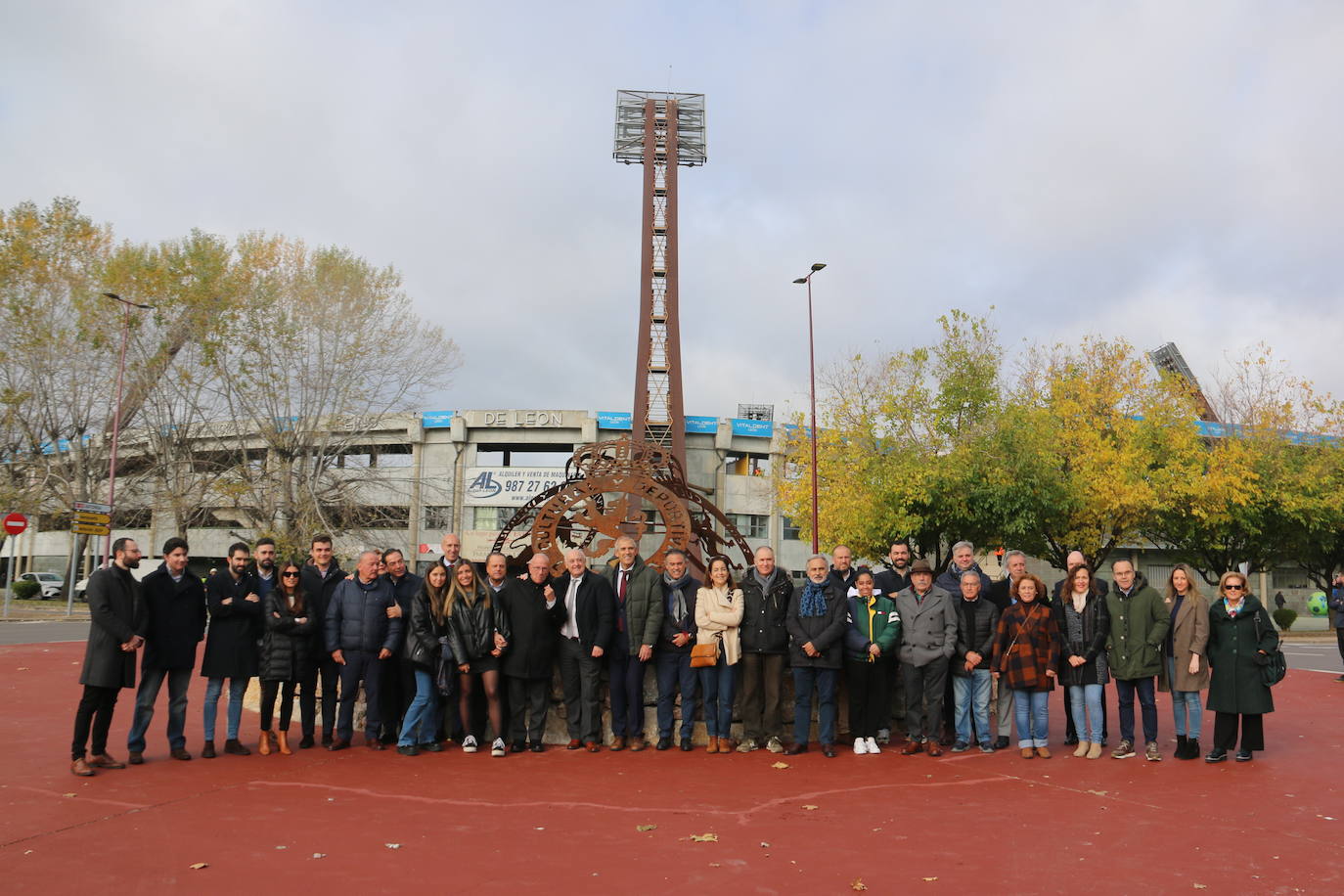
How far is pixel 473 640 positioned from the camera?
8000 millimetres

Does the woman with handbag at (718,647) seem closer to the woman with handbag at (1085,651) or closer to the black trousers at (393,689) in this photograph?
the black trousers at (393,689)

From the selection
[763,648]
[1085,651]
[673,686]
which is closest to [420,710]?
[673,686]

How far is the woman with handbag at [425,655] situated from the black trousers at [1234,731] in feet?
21.4

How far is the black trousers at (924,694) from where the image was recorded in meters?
8.23

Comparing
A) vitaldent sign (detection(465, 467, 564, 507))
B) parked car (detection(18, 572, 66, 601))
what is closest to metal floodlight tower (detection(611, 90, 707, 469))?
vitaldent sign (detection(465, 467, 564, 507))

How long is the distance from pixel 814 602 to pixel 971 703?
5.86ft

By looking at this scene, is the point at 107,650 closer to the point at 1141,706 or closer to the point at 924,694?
the point at 924,694

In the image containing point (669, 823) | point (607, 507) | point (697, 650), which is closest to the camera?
point (669, 823)

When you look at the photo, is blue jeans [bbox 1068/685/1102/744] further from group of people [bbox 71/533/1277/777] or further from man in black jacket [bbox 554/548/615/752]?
man in black jacket [bbox 554/548/615/752]

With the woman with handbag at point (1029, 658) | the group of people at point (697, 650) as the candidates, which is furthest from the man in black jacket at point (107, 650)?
the woman with handbag at point (1029, 658)

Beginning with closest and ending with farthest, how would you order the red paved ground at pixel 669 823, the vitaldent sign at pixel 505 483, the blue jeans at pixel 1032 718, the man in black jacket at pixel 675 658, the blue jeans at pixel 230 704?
the red paved ground at pixel 669 823, the blue jeans at pixel 230 704, the blue jeans at pixel 1032 718, the man in black jacket at pixel 675 658, the vitaldent sign at pixel 505 483

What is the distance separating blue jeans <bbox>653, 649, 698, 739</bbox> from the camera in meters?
8.31

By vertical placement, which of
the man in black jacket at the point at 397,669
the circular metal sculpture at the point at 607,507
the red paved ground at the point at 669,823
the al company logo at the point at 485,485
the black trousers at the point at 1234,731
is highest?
the al company logo at the point at 485,485

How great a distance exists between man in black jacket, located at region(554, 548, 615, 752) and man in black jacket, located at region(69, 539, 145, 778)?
333cm
